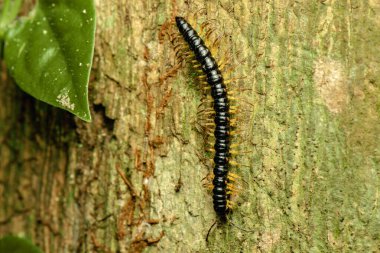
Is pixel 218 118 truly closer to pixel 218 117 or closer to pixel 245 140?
pixel 218 117

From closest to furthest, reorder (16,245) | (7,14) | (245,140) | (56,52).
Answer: (245,140), (56,52), (16,245), (7,14)

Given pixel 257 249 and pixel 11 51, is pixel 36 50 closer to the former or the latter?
pixel 11 51

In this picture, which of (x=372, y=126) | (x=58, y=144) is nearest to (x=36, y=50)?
(x=58, y=144)

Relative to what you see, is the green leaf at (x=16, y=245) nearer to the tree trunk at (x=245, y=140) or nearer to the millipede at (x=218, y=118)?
the tree trunk at (x=245, y=140)

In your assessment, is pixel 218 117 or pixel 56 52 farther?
pixel 56 52

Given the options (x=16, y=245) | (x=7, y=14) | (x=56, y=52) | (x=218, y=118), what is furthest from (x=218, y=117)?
(x=7, y=14)

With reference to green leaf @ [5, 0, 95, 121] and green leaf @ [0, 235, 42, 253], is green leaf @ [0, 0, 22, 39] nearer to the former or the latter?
green leaf @ [5, 0, 95, 121]

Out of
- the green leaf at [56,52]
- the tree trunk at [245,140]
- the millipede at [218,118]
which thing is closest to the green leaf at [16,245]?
the tree trunk at [245,140]

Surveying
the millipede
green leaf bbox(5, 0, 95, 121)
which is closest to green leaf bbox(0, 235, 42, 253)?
green leaf bbox(5, 0, 95, 121)
